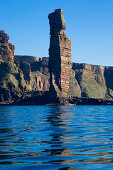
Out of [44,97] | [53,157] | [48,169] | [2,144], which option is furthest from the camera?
[44,97]

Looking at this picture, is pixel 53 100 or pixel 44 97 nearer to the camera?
pixel 53 100

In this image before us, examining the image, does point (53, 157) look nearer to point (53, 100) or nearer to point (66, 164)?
point (66, 164)

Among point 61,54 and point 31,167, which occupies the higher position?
point 61,54

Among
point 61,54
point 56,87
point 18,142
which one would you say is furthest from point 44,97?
point 18,142

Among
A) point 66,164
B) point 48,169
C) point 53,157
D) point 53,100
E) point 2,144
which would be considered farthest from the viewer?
point 53,100

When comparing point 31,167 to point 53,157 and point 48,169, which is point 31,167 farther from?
point 53,157

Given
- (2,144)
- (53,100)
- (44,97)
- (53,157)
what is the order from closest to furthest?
(53,157) < (2,144) < (53,100) < (44,97)

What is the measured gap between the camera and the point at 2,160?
10945 mm

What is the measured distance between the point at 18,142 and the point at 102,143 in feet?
15.7

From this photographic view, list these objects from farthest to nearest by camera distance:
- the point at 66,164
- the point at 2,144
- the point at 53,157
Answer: the point at 2,144 < the point at 53,157 < the point at 66,164

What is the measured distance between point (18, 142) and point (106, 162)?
6585 millimetres

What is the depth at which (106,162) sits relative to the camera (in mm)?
10586

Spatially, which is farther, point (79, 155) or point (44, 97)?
point (44, 97)

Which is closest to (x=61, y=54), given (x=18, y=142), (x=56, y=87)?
(x=56, y=87)
